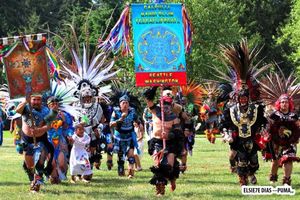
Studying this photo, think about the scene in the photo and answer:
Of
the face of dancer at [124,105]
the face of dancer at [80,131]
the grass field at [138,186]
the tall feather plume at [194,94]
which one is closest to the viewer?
the grass field at [138,186]

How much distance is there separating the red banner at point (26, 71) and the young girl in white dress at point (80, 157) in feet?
7.44

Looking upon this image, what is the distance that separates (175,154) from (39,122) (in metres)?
2.13

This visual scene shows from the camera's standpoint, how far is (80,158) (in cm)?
1231

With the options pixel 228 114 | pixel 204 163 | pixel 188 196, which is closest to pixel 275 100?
pixel 228 114

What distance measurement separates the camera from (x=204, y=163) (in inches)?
643

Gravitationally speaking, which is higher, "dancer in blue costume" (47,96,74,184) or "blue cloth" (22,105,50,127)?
"blue cloth" (22,105,50,127)

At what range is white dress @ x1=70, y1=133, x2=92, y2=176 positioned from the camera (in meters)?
12.3

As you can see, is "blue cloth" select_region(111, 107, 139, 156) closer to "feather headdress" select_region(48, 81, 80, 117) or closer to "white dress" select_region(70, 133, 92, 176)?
"white dress" select_region(70, 133, 92, 176)

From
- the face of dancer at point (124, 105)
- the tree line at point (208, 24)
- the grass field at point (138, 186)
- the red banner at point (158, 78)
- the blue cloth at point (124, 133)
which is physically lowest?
the grass field at point (138, 186)

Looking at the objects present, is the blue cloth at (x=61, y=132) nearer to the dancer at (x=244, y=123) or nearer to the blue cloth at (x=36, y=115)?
the blue cloth at (x=36, y=115)

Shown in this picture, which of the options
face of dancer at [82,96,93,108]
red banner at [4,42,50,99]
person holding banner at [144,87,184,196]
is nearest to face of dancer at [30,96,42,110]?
red banner at [4,42,50,99]

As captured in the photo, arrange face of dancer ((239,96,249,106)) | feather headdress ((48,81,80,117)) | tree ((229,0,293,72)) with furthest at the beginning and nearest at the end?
tree ((229,0,293,72)) → feather headdress ((48,81,80,117)) → face of dancer ((239,96,249,106))

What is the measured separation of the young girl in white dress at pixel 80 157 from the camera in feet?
40.3

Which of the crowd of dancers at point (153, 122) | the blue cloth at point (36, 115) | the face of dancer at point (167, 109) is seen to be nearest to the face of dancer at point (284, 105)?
the crowd of dancers at point (153, 122)
